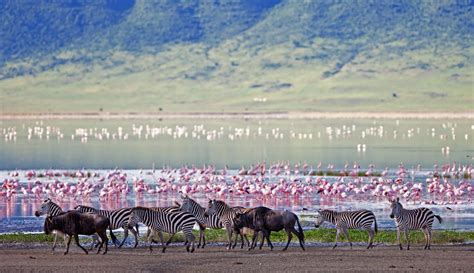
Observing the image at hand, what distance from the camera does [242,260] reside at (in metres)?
17.6

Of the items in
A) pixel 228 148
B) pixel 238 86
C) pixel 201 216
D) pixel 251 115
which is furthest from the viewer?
pixel 238 86

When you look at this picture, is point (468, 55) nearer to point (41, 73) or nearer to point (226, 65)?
point (226, 65)

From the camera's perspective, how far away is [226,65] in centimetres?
14150

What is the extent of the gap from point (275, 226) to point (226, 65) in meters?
123

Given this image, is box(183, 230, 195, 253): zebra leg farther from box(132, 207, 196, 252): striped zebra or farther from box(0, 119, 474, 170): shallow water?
box(0, 119, 474, 170): shallow water

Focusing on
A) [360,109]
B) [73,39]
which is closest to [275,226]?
[360,109]

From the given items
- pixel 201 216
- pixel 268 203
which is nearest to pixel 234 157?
pixel 268 203

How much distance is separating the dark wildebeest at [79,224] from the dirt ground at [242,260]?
351 millimetres

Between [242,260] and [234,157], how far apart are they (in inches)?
1269

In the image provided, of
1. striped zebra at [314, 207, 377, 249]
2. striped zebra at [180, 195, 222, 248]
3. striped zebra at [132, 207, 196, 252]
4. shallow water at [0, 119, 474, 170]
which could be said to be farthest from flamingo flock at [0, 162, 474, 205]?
striped zebra at [132, 207, 196, 252]

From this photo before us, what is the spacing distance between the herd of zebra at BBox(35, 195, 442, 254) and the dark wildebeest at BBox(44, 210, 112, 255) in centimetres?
11

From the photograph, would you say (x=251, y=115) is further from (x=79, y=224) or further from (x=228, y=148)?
(x=79, y=224)

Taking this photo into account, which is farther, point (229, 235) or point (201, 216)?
point (201, 216)

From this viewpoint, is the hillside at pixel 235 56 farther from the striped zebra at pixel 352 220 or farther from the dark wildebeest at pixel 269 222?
the dark wildebeest at pixel 269 222
